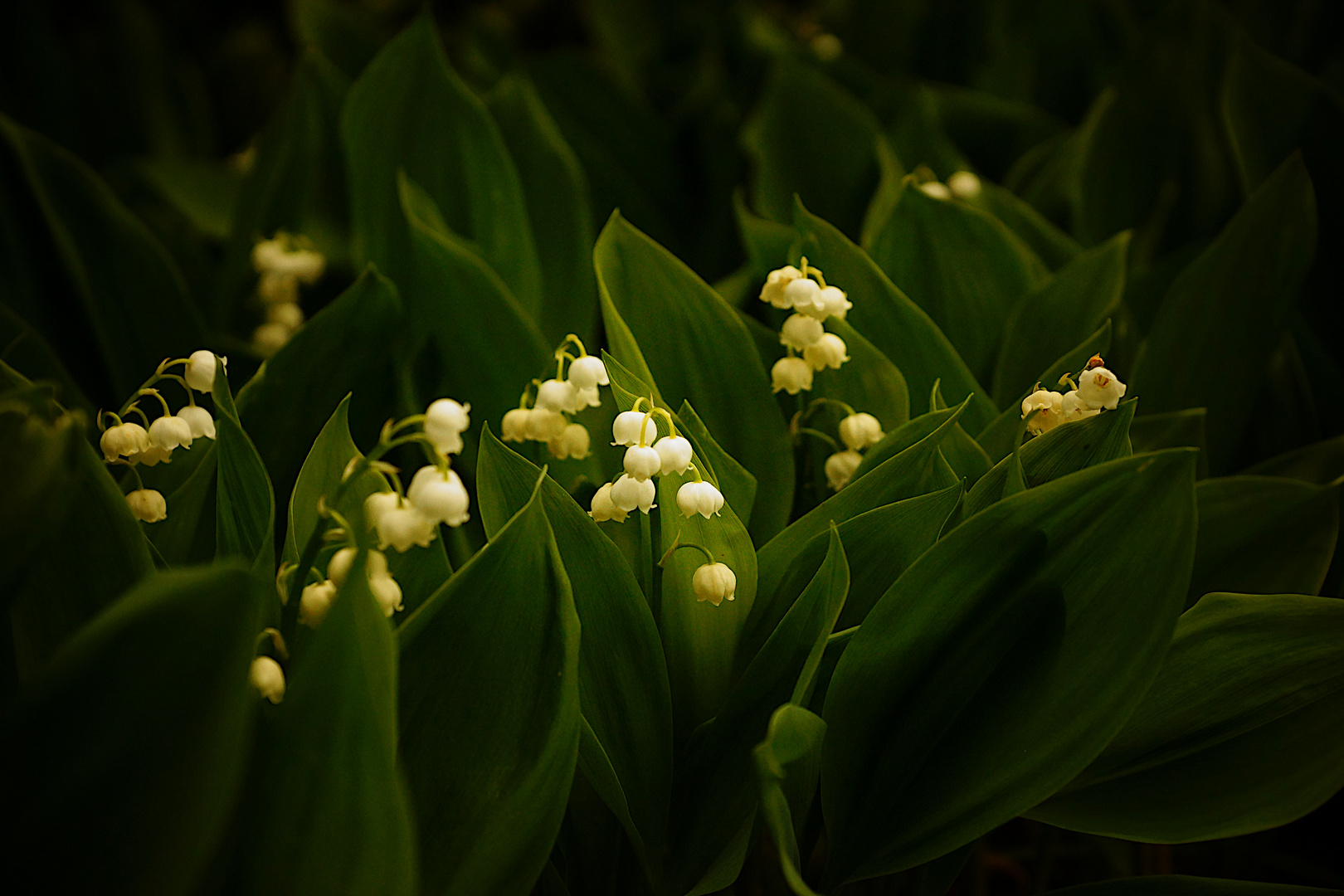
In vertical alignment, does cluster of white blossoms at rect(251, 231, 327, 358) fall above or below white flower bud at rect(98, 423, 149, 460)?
below

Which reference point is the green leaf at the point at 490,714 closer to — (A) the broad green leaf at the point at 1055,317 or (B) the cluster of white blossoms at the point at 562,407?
(B) the cluster of white blossoms at the point at 562,407

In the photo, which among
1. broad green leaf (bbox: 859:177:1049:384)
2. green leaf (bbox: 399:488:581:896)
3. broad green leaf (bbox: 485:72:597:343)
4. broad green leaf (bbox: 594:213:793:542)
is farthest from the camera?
broad green leaf (bbox: 485:72:597:343)

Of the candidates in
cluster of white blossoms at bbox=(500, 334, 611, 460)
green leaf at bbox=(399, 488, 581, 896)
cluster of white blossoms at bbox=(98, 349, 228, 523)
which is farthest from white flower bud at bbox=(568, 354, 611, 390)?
cluster of white blossoms at bbox=(98, 349, 228, 523)

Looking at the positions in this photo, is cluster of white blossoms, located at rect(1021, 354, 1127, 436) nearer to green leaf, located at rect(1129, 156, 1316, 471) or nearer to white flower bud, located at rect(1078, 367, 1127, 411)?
white flower bud, located at rect(1078, 367, 1127, 411)

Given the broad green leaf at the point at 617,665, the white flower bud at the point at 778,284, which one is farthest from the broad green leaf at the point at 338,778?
the white flower bud at the point at 778,284

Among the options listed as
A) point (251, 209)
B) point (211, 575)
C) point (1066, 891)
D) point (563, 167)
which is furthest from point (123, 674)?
point (251, 209)
